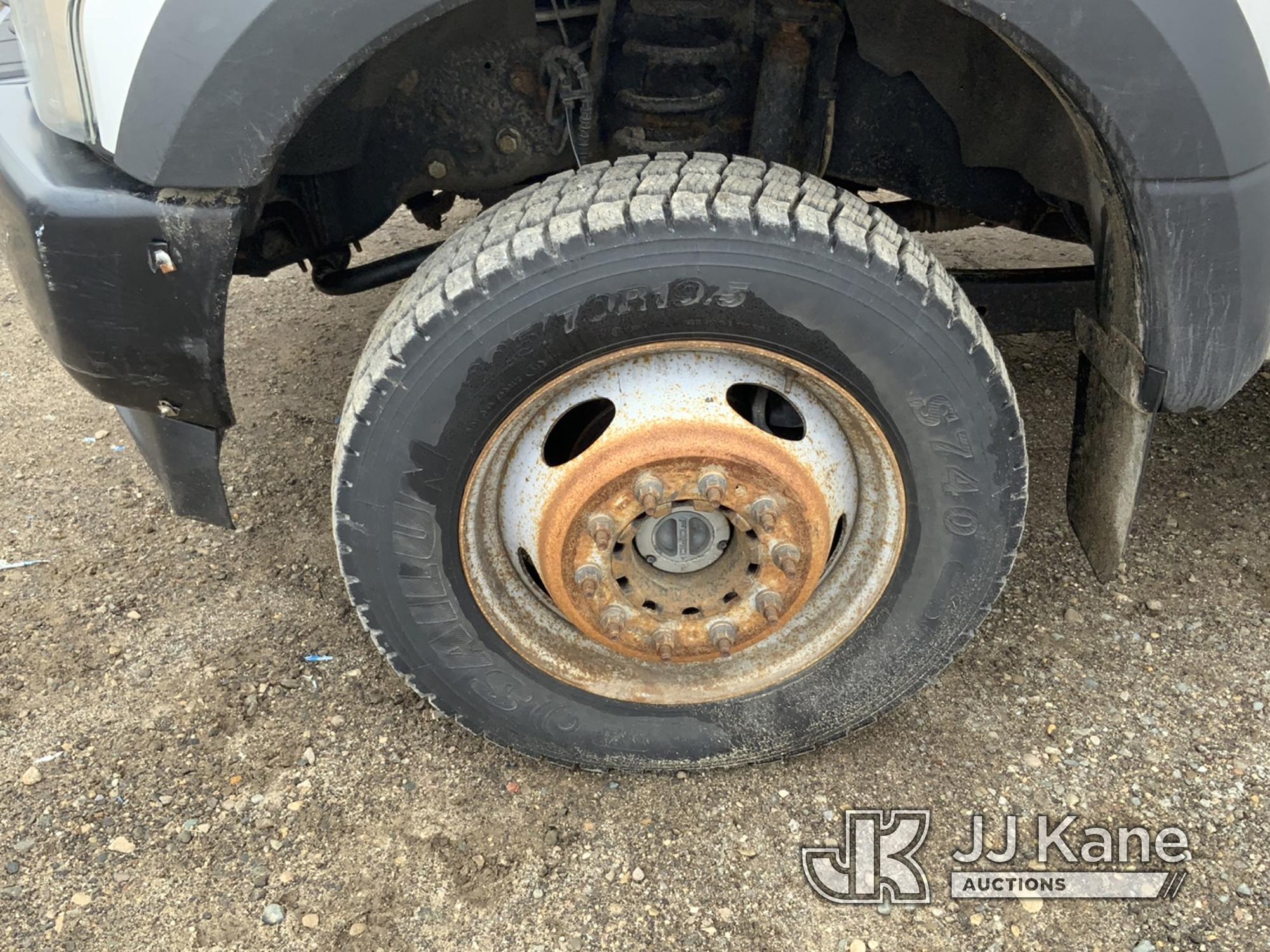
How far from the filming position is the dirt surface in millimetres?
1848

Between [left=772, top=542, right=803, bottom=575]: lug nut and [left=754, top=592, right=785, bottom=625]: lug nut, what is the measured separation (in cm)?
7

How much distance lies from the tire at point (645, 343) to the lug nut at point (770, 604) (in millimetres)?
197

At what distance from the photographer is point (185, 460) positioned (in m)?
1.86

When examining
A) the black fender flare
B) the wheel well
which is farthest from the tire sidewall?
the wheel well

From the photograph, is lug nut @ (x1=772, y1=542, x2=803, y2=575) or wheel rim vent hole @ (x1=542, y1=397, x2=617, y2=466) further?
wheel rim vent hole @ (x1=542, y1=397, x2=617, y2=466)

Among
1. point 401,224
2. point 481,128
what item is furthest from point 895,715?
point 401,224

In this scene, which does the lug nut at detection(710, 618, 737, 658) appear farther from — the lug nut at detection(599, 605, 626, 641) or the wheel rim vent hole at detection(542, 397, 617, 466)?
the wheel rim vent hole at detection(542, 397, 617, 466)

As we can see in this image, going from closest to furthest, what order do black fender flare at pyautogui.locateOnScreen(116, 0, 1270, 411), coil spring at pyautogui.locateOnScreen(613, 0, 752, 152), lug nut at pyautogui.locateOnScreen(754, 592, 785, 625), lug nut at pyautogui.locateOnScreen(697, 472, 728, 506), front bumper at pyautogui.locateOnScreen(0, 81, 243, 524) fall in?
black fender flare at pyautogui.locateOnScreen(116, 0, 1270, 411)
front bumper at pyautogui.locateOnScreen(0, 81, 243, 524)
lug nut at pyautogui.locateOnScreen(697, 472, 728, 506)
lug nut at pyautogui.locateOnScreen(754, 592, 785, 625)
coil spring at pyautogui.locateOnScreen(613, 0, 752, 152)

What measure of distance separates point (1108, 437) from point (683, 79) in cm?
124

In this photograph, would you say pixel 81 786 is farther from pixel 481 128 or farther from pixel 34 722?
pixel 481 128

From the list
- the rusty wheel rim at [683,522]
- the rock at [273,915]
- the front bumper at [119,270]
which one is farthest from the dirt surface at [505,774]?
the front bumper at [119,270]

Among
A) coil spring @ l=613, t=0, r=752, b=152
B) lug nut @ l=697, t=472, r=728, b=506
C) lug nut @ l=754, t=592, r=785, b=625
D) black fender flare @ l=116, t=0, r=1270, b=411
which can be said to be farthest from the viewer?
coil spring @ l=613, t=0, r=752, b=152

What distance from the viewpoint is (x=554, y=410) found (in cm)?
180

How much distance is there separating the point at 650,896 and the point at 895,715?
73 cm
